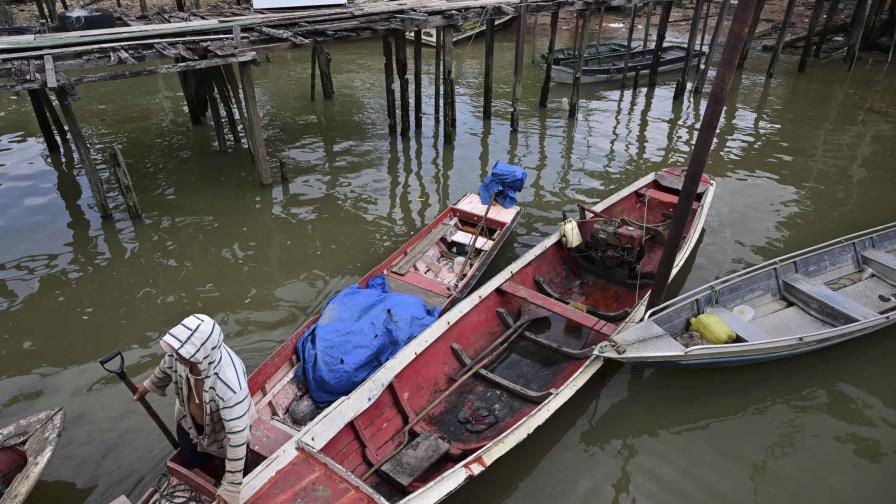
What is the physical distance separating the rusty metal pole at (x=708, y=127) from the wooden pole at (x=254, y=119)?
8.28 meters

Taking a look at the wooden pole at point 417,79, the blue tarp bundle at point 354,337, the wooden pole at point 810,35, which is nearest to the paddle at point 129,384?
the blue tarp bundle at point 354,337

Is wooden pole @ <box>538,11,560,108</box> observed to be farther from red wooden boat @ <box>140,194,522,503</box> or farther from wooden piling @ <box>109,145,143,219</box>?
wooden piling @ <box>109,145,143,219</box>

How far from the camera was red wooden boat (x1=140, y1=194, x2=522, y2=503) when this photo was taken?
5.09 m

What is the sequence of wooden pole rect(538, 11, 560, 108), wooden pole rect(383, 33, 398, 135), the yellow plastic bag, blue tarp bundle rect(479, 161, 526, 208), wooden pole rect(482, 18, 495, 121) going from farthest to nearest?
wooden pole rect(538, 11, 560, 108), wooden pole rect(482, 18, 495, 121), wooden pole rect(383, 33, 398, 135), blue tarp bundle rect(479, 161, 526, 208), the yellow plastic bag

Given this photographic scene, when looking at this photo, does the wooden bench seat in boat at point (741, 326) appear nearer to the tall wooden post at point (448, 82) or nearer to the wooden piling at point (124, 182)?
the tall wooden post at point (448, 82)

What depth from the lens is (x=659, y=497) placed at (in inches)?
222

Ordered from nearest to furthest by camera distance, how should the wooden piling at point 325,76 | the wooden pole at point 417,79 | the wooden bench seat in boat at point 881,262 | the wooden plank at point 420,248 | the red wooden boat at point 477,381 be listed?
1. the red wooden boat at point 477,381
2. the wooden bench seat in boat at point 881,262
3. the wooden plank at point 420,248
4. the wooden pole at point 417,79
5. the wooden piling at point 325,76

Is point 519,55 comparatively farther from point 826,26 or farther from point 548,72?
point 826,26

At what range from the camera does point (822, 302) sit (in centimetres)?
748

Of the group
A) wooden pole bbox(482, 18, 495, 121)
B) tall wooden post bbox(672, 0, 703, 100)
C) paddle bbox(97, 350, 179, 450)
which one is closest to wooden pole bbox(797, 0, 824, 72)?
tall wooden post bbox(672, 0, 703, 100)

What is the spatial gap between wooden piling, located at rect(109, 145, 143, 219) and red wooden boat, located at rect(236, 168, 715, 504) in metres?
7.27

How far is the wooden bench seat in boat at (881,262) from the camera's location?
8195 millimetres

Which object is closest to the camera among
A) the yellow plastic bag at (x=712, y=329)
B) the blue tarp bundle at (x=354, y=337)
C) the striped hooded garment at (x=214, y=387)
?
the striped hooded garment at (x=214, y=387)

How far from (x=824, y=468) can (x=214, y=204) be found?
11340 mm
